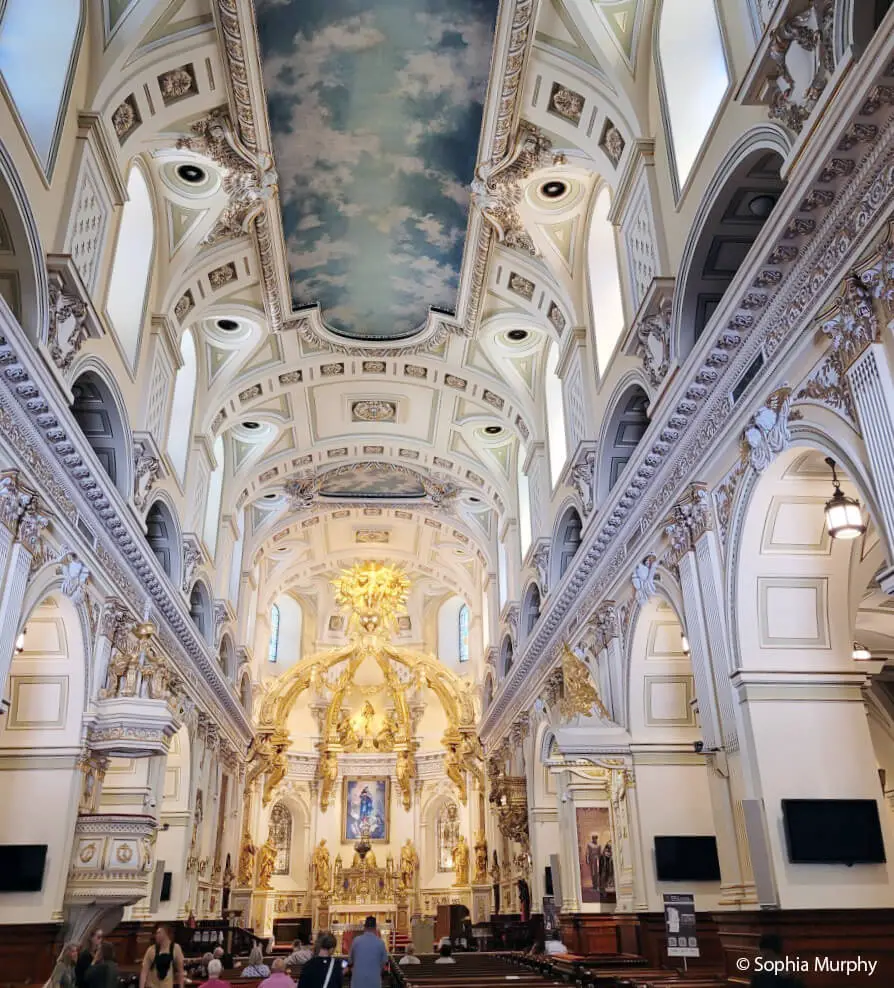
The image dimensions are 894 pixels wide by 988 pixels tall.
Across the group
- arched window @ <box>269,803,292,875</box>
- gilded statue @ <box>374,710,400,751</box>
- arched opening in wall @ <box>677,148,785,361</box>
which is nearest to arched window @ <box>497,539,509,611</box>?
gilded statue @ <box>374,710,400,751</box>

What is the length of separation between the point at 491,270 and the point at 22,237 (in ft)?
32.2

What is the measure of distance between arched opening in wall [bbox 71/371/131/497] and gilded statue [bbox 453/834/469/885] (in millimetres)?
23209

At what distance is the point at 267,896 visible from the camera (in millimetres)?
32500

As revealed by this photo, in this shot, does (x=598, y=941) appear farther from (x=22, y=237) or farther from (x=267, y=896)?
(x=267, y=896)

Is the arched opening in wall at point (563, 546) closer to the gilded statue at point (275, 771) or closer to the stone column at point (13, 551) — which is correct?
the stone column at point (13, 551)

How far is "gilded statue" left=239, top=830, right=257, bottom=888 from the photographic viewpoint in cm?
2929

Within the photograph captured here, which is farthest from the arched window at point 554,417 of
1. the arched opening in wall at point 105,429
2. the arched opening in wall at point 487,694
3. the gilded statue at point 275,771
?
the gilded statue at point 275,771

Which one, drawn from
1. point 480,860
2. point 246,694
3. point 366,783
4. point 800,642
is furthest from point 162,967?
point 366,783

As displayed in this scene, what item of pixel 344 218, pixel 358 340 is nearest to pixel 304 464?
pixel 358 340

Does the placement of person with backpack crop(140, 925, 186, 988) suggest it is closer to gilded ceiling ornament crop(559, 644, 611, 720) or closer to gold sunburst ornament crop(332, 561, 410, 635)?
gilded ceiling ornament crop(559, 644, 611, 720)

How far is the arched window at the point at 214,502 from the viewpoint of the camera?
2197 centimetres

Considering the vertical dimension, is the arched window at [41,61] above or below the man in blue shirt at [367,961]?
above

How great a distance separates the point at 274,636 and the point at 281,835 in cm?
747

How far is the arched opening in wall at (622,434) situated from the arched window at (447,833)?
23270 millimetres
